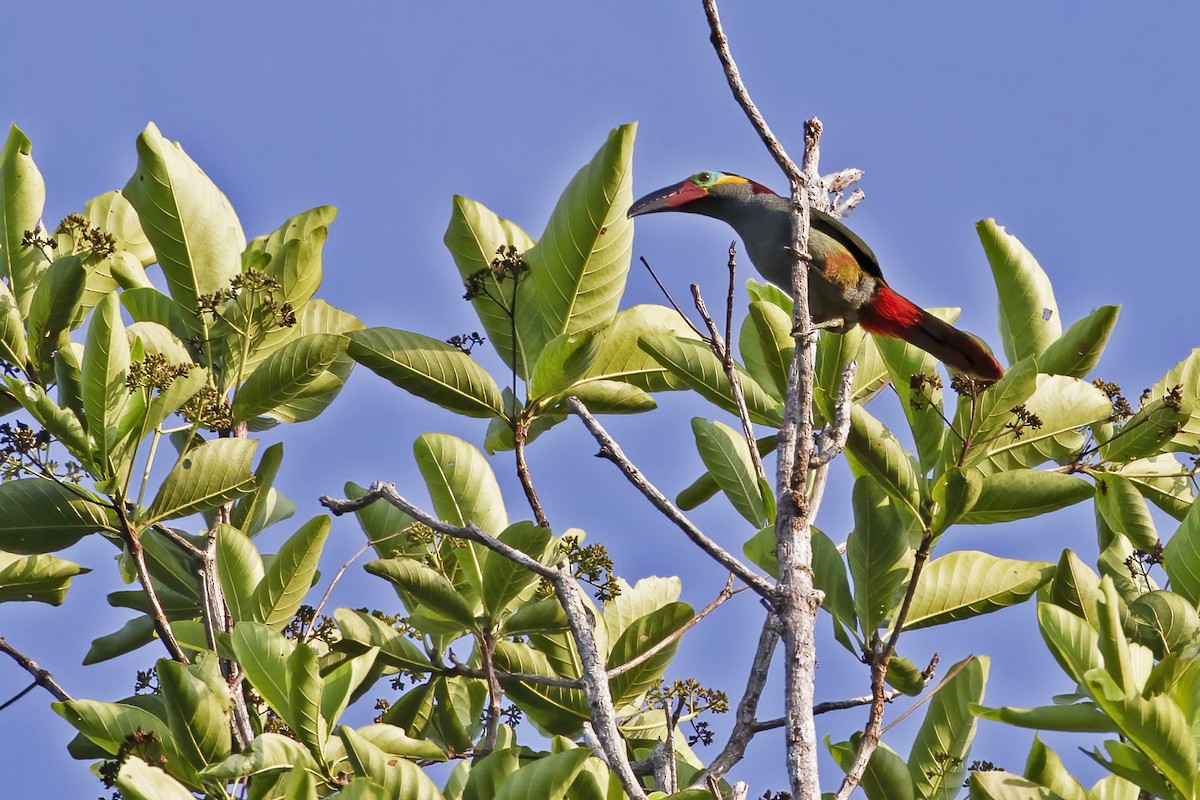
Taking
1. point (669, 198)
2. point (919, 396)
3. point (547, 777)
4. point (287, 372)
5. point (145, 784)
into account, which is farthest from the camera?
point (669, 198)

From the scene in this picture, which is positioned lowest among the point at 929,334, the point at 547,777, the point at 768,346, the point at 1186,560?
the point at 547,777

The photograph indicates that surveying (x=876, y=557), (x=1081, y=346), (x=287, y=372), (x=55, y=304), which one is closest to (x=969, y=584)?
(x=876, y=557)

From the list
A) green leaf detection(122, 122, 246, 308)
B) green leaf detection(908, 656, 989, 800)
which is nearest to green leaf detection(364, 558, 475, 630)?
green leaf detection(122, 122, 246, 308)

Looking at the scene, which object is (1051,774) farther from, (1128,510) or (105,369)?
(105,369)

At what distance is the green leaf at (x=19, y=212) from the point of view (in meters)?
3.46

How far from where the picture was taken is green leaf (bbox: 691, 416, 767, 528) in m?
3.39

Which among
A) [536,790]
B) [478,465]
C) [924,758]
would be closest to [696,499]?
[478,465]

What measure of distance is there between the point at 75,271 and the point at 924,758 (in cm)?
244

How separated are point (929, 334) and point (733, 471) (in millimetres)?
1322

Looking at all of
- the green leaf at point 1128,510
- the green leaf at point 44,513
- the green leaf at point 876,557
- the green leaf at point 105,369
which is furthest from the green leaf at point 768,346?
the green leaf at point 44,513

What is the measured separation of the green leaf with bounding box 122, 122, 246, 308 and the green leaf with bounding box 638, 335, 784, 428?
3.84 ft

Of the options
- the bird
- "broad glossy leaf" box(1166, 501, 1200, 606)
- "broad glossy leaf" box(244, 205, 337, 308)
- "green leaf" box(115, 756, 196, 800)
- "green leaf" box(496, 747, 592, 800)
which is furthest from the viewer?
the bird

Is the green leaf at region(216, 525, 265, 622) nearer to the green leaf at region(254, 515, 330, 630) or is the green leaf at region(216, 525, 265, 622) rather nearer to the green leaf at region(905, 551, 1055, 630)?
the green leaf at region(254, 515, 330, 630)

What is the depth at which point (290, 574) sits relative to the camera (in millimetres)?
3182
